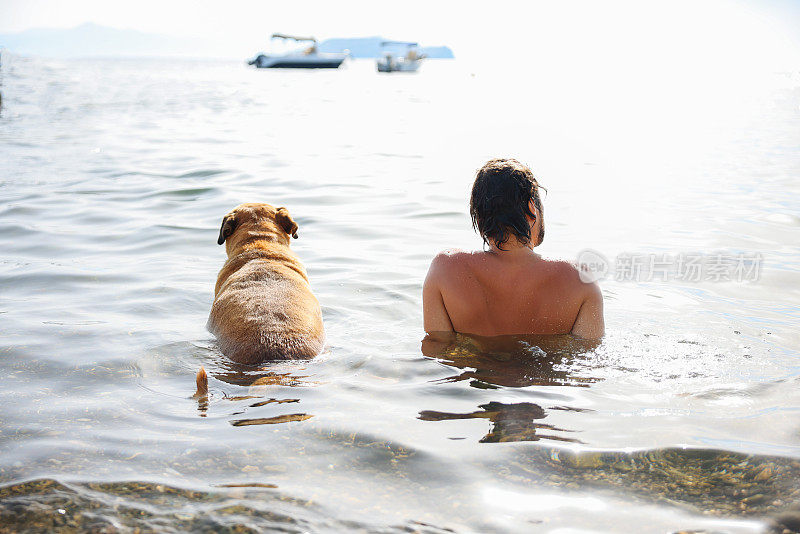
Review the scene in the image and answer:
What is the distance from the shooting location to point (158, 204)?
1150 centimetres

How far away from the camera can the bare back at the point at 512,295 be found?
4.44 meters

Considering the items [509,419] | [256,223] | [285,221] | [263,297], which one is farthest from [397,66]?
[509,419]

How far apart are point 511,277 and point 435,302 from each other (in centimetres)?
59

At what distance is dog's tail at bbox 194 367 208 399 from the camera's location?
13.2 ft

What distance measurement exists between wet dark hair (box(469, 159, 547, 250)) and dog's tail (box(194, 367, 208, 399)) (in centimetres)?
193

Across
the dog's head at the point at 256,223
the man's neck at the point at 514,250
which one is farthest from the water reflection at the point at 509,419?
the dog's head at the point at 256,223

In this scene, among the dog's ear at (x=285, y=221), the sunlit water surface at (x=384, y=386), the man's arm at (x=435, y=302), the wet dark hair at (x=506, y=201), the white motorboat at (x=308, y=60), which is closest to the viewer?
the sunlit water surface at (x=384, y=386)

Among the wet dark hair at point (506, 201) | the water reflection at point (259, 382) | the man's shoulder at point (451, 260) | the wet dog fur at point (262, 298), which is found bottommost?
the water reflection at point (259, 382)

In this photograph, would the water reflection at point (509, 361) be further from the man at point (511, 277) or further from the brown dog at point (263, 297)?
the brown dog at point (263, 297)

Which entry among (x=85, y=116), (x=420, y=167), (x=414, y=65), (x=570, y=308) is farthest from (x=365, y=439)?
(x=414, y=65)

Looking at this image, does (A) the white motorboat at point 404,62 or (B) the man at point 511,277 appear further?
(A) the white motorboat at point 404,62

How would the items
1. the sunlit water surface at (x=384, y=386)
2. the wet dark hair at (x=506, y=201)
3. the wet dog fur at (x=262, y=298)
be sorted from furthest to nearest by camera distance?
1. the wet dog fur at (x=262, y=298)
2. the wet dark hair at (x=506, y=201)
3. the sunlit water surface at (x=384, y=386)

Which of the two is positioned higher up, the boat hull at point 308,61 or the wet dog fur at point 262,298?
the boat hull at point 308,61

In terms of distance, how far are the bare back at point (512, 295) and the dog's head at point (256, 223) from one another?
2.18 meters
